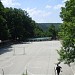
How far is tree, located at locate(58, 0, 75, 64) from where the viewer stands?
105 feet

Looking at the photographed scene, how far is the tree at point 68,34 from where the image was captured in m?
31.9

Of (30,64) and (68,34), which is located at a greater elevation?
(68,34)

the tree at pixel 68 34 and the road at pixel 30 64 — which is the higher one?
the tree at pixel 68 34

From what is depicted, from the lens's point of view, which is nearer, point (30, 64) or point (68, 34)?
point (68, 34)

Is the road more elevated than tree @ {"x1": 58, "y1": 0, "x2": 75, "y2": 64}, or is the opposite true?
tree @ {"x1": 58, "y1": 0, "x2": 75, "y2": 64}

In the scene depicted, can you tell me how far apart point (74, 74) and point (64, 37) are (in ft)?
17.7

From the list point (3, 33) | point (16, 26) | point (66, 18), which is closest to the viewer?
point (66, 18)

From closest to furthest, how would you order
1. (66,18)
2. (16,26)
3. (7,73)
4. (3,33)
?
1. (66,18)
2. (7,73)
3. (3,33)
4. (16,26)

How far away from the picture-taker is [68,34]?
32.3 metres

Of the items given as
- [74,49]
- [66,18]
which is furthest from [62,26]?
[74,49]

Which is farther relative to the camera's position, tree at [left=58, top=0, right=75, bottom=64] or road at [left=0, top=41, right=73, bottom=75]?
road at [left=0, top=41, right=73, bottom=75]

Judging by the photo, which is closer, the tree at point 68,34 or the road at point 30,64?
the tree at point 68,34

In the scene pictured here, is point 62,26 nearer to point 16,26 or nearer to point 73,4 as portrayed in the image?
point 73,4

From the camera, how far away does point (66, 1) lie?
3431 cm
